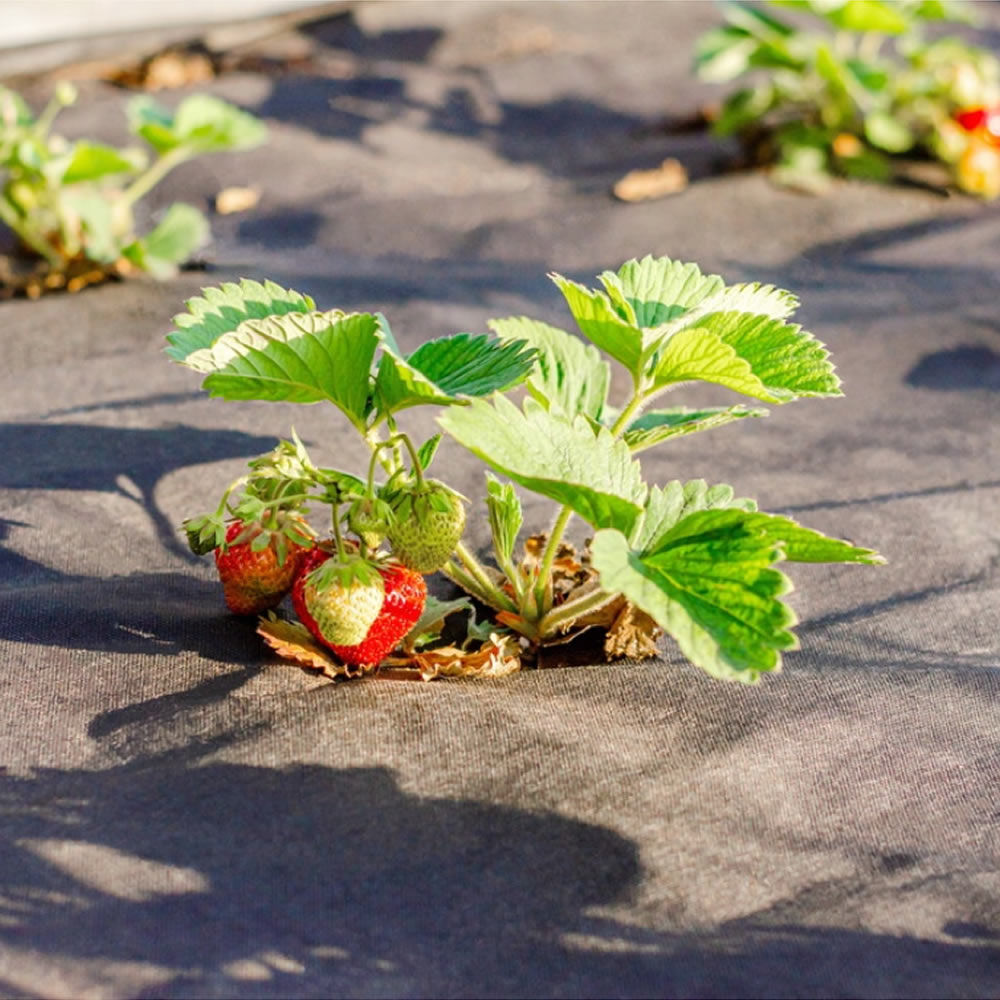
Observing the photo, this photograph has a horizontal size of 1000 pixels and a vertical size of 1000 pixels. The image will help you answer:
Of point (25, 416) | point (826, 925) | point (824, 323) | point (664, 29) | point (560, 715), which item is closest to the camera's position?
point (826, 925)

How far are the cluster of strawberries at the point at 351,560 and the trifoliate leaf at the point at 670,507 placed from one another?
0.16m

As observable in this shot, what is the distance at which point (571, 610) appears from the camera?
1.20m

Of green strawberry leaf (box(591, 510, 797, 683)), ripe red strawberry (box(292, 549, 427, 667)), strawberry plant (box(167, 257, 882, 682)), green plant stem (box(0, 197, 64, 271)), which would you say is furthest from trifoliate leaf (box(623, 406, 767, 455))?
green plant stem (box(0, 197, 64, 271))

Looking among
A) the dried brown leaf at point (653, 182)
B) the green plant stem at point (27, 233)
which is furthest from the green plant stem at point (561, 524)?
the dried brown leaf at point (653, 182)

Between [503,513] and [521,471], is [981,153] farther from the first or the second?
[521,471]

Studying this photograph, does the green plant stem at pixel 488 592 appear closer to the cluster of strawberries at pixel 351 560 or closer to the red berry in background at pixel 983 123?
the cluster of strawberries at pixel 351 560

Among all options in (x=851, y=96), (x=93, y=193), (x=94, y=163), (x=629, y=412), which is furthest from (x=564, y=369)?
(x=851, y=96)

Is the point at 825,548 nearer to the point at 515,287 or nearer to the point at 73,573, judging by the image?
the point at 73,573

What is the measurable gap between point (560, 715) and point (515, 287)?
1.30 m

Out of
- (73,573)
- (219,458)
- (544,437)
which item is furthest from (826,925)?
(219,458)

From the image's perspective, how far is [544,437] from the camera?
3.33 ft

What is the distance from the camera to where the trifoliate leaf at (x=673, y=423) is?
43.8 inches

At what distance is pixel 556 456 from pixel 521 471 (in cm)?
6

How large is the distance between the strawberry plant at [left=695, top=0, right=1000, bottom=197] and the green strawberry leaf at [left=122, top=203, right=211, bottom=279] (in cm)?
116
